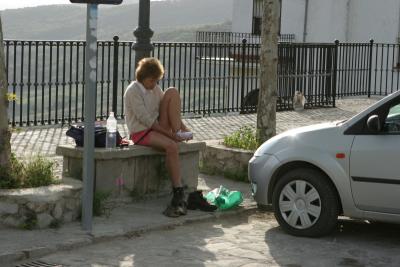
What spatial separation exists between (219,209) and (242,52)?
10.5 m

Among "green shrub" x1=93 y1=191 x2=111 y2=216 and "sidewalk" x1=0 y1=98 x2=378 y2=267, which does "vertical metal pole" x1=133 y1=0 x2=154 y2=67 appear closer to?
"sidewalk" x1=0 y1=98 x2=378 y2=267

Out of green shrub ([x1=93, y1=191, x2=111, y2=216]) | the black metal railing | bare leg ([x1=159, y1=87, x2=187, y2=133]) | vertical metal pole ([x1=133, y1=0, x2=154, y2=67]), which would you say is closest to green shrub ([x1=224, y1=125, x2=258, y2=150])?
bare leg ([x1=159, y1=87, x2=187, y2=133])

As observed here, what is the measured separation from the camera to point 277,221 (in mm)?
8953

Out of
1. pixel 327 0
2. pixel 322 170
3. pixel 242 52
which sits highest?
pixel 327 0

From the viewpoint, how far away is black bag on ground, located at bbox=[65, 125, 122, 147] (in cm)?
938

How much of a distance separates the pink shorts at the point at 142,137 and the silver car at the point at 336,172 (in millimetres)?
1412

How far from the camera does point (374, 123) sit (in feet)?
26.9

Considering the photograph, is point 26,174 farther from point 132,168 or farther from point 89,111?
point 132,168

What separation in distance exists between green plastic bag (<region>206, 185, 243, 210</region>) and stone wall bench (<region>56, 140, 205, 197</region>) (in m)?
0.52

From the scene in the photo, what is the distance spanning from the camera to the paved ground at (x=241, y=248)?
760 centimetres

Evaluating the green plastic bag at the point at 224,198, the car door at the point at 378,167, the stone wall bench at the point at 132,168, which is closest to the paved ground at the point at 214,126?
the stone wall bench at the point at 132,168

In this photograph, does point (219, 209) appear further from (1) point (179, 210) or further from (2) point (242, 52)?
(2) point (242, 52)

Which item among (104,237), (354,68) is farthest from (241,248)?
(354,68)

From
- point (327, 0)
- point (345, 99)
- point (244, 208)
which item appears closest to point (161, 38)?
point (327, 0)
